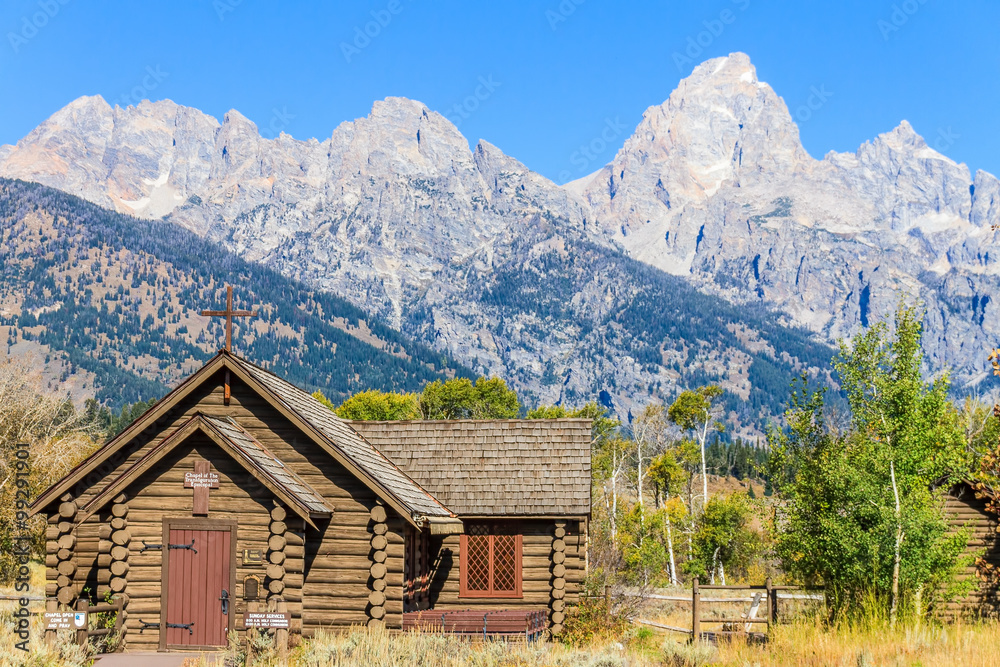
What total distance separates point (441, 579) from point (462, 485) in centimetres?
255

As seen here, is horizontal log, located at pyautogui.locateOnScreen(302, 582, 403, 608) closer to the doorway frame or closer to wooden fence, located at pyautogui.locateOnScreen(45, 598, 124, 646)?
the doorway frame

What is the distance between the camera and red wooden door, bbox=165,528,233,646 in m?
19.3

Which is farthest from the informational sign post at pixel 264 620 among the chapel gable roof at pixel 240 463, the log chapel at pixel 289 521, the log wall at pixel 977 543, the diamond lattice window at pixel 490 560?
the log wall at pixel 977 543

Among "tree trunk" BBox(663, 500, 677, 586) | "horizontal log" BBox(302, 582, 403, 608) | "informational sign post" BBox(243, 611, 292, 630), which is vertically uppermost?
"informational sign post" BBox(243, 611, 292, 630)

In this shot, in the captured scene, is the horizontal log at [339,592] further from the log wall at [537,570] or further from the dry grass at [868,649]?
the dry grass at [868,649]


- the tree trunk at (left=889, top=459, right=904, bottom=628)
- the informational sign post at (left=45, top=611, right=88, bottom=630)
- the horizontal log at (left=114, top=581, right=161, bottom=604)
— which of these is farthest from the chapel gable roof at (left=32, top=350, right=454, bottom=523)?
the tree trunk at (left=889, top=459, right=904, bottom=628)

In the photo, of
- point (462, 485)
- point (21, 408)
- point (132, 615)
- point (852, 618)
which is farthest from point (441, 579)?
point (21, 408)

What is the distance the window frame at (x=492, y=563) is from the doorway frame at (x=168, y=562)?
7.64 metres

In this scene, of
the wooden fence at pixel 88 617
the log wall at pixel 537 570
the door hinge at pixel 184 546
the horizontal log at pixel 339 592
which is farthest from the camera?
the log wall at pixel 537 570

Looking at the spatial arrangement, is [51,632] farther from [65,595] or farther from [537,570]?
[537,570]

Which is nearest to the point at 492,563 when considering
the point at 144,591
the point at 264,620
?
the point at 144,591

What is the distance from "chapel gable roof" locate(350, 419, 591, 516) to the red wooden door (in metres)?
7.48

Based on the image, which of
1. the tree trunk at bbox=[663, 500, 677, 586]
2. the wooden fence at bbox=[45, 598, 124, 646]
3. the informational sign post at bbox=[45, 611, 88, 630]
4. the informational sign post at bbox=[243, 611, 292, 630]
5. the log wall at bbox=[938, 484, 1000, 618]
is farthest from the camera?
the tree trunk at bbox=[663, 500, 677, 586]

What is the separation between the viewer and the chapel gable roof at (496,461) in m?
25.5
